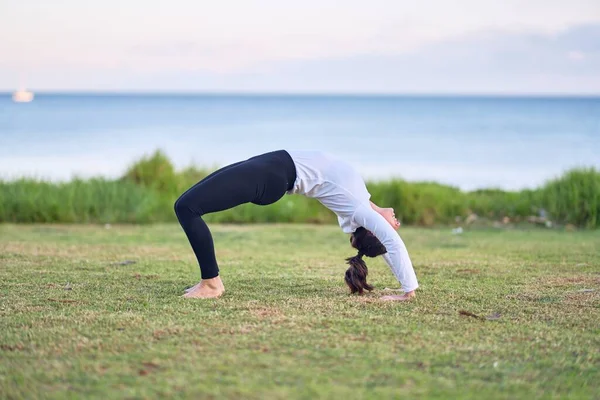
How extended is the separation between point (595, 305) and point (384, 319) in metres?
1.44

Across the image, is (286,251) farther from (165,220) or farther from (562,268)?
(165,220)

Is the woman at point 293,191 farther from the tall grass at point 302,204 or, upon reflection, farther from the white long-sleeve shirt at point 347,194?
the tall grass at point 302,204

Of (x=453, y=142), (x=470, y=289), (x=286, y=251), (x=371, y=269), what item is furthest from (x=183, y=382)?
(x=453, y=142)

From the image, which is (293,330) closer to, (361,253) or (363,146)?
(361,253)

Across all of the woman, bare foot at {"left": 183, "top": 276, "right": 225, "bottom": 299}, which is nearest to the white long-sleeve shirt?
the woman

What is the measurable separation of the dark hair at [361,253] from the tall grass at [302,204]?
5.84 metres

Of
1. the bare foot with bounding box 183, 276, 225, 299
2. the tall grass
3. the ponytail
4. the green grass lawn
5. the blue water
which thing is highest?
the blue water

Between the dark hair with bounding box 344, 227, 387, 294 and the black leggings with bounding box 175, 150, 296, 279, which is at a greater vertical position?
the black leggings with bounding box 175, 150, 296, 279

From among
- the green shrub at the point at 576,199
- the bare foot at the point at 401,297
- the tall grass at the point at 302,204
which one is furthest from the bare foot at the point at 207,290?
the green shrub at the point at 576,199

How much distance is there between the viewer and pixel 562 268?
633cm

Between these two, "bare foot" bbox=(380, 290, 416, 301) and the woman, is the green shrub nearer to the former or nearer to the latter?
"bare foot" bbox=(380, 290, 416, 301)

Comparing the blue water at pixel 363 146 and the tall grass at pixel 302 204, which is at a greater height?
the blue water at pixel 363 146

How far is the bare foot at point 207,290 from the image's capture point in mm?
4883

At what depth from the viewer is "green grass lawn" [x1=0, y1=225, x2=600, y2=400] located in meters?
3.16
